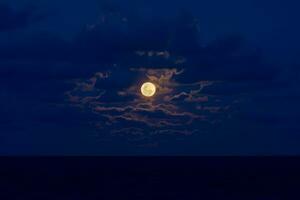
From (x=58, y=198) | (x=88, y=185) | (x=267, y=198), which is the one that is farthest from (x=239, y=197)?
(x=88, y=185)

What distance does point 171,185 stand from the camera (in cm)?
9525

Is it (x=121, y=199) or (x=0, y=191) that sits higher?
(x=0, y=191)

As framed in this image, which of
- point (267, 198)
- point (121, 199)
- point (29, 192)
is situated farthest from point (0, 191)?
point (267, 198)

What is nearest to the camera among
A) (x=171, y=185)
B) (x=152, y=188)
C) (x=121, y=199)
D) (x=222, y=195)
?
(x=121, y=199)

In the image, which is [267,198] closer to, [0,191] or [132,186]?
[132,186]

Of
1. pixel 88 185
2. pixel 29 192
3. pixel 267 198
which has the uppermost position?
pixel 88 185

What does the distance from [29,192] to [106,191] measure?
8.85 m

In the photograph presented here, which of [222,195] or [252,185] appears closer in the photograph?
[222,195]

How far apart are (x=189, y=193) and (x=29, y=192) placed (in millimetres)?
18127

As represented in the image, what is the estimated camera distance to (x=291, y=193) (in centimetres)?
8169

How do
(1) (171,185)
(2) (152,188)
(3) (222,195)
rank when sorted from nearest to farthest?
1. (3) (222,195)
2. (2) (152,188)
3. (1) (171,185)

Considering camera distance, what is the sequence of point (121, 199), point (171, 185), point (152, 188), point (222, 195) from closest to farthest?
point (121, 199) → point (222, 195) → point (152, 188) → point (171, 185)

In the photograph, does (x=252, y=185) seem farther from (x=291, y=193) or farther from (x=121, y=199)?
(x=121, y=199)

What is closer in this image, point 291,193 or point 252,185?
point 291,193
